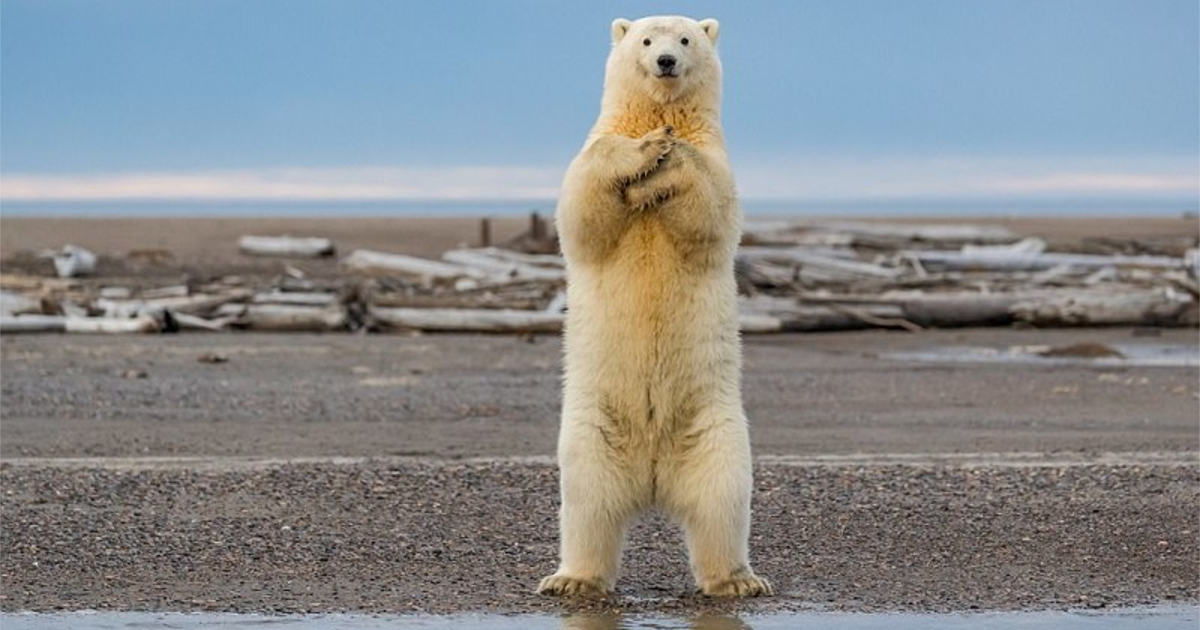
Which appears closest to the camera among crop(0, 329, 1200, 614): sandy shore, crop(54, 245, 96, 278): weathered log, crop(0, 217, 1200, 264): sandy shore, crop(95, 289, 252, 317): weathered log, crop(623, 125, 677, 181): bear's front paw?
crop(623, 125, 677, 181): bear's front paw

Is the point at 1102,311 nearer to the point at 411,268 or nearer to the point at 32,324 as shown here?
the point at 411,268

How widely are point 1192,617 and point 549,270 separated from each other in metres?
17.9

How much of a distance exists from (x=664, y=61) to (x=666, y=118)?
288 millimetres

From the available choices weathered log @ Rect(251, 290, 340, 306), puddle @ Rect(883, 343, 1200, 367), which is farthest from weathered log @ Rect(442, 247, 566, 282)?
puddle @ Rect(883, 343, 1200, 367)

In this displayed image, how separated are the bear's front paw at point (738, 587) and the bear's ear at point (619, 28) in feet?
6.77

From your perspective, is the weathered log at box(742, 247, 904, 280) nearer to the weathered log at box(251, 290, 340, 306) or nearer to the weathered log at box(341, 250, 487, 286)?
the weathered log at box(341, 250, 487, 286)

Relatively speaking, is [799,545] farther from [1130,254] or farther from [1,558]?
[1130,254]

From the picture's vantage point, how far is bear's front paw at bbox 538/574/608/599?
7219 mm

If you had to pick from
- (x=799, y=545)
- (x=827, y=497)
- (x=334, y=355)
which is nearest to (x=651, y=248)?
(x=799, y=545)

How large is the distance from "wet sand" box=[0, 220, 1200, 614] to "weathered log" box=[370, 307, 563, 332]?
8.03ft

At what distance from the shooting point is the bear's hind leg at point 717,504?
7.09 m

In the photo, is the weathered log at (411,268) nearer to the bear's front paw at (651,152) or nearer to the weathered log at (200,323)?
the weathered log at (200,323)

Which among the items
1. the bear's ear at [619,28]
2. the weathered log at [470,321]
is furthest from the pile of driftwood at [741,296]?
the bear's ear at [619,28]

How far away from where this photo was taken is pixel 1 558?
803 cm
